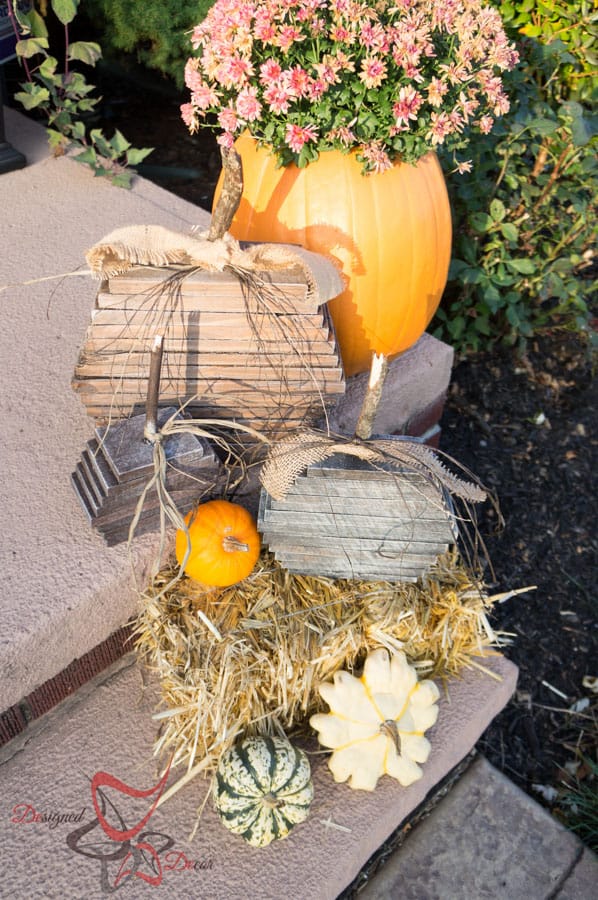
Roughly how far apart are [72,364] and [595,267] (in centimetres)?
287

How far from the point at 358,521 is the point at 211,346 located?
0.52m

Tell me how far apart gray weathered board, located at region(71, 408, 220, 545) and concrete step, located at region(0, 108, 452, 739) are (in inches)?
4.8

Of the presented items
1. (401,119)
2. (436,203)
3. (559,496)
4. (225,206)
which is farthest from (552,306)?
(225,206)

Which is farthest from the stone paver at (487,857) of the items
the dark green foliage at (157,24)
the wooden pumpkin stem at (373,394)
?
the dark green foliage at (157,24)

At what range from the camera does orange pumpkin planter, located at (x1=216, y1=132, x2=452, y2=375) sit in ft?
5.98

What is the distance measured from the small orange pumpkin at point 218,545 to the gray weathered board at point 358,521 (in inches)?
2.2

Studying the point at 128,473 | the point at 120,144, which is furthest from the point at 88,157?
the point at 128,473

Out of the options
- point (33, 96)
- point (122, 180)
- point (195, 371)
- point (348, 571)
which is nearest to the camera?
point (195, 371)

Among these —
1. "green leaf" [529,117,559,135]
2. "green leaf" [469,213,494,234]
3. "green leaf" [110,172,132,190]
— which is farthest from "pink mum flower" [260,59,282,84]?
"green leaf" [110,172,132,190]

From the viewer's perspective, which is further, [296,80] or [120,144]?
[120,144]

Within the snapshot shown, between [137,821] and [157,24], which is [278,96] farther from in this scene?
[157,24]

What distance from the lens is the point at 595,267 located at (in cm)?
389

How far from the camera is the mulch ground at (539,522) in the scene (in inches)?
92.0

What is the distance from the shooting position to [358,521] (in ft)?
5.56
